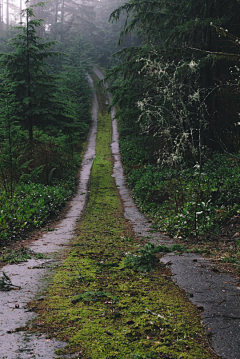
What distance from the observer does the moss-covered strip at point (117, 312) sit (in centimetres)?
205

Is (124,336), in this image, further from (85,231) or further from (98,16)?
(98,16)

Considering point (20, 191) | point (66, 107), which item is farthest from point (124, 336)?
point (66, 107)

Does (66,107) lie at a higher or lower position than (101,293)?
higher

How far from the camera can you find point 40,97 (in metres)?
14.9

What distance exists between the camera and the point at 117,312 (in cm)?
262

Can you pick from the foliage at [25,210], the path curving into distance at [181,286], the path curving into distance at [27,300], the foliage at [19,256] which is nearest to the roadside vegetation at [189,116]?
the path curving into distance at [181,286]

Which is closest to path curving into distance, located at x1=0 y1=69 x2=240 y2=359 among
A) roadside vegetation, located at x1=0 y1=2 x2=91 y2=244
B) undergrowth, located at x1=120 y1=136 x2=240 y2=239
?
undergrowth, located at x1=120 y1=136 x2=240 y2=239

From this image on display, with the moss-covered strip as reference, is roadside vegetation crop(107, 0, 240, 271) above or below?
above

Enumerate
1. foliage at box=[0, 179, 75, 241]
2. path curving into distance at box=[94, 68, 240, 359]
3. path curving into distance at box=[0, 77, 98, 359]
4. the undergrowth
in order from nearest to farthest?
1. path curving into distance at box=[0, 77, 98, 359]
2. path curving into distance at box=[94, 68, 240, 359]
3. the undergrowth
4. foliage at box=[0, 179, 75, 241]

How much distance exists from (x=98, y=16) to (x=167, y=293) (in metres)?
83.9

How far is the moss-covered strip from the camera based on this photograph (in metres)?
2.05

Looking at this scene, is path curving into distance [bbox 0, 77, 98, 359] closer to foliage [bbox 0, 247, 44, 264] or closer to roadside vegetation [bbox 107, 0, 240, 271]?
foliage [bbox 0, 247, 44, 264]

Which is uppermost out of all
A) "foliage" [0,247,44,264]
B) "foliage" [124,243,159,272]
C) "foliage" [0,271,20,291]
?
"foliage" [0,271,20,291]

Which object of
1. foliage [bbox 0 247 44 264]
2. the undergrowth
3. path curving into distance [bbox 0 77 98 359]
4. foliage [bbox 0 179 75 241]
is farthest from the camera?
foliage [bbox 0 179 75 241]
